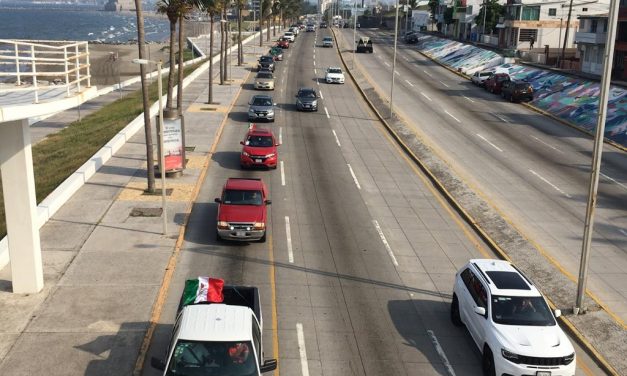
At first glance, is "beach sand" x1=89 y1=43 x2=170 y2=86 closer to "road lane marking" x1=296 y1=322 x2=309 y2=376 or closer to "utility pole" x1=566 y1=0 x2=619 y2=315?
"road lane marking" x1=296 y1=322 x2=309 y2=376

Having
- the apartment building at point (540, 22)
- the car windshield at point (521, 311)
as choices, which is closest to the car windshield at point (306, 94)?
the car windshield at point (521, 311)

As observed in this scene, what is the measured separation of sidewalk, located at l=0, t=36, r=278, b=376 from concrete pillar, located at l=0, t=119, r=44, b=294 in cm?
57

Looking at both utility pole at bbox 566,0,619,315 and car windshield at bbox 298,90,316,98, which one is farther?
car windshield at bbox 298,90,316,98

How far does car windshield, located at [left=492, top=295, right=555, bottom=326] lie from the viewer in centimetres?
1559

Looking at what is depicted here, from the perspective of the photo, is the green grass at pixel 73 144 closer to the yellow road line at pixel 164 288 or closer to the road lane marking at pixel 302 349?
the yellow road line at pixel 164 288

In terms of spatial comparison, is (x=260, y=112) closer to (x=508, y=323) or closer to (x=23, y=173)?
(x=23, y=173)

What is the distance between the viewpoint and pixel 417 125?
1796 inches

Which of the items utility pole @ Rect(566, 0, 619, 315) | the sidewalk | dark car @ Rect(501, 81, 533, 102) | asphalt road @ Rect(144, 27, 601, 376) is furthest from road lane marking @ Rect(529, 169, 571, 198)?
dark car @ Rect(501, 81, 533, 102)

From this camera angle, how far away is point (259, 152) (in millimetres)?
33000

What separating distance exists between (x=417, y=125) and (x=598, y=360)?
30.3m

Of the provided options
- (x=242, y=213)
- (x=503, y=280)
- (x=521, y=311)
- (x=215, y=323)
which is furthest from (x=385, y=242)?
(x=215, y=323)

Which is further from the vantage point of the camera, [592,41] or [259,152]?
[592,41]

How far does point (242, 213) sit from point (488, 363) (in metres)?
10.8

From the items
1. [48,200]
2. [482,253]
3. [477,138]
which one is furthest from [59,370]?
[477,138]
